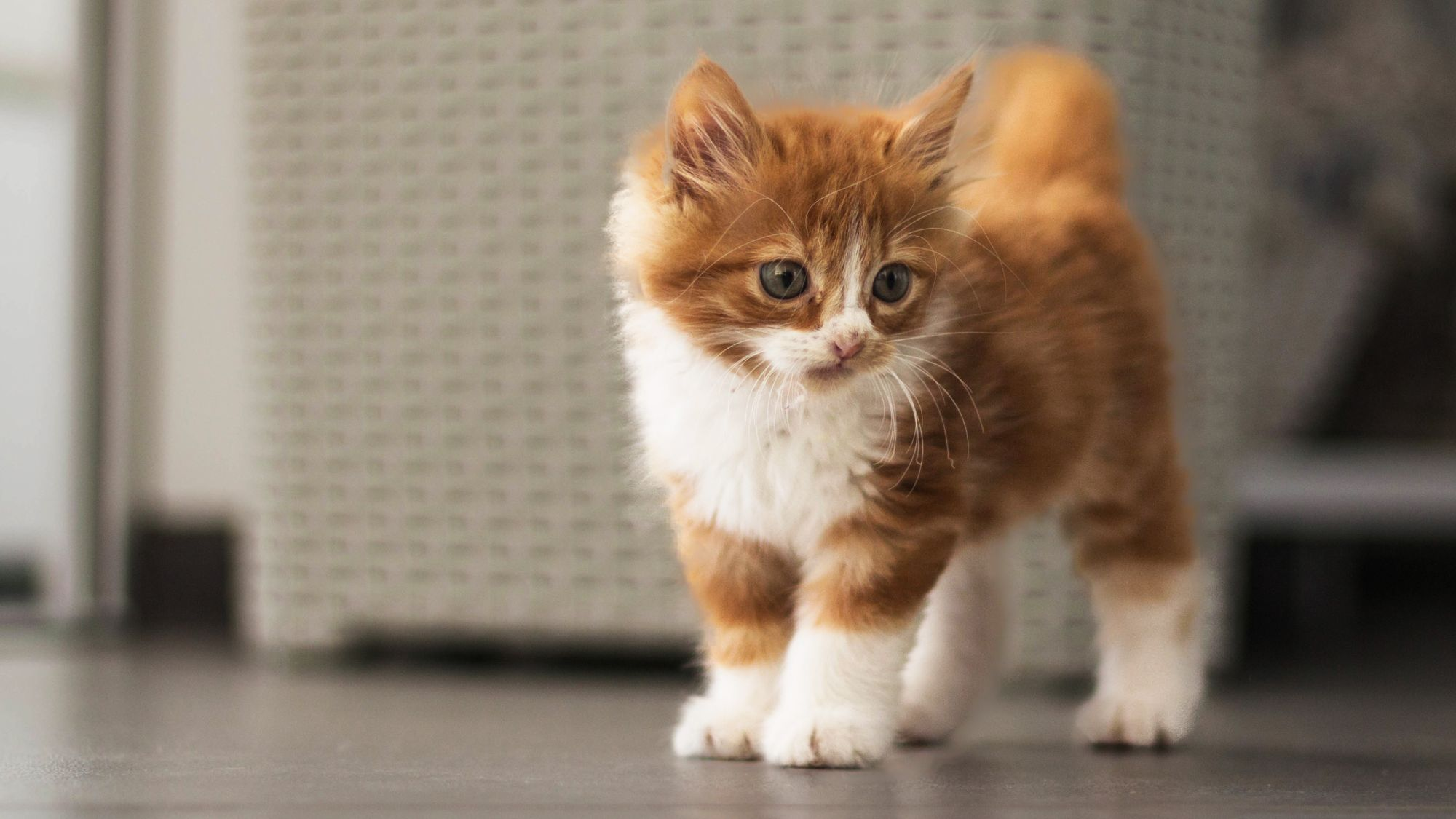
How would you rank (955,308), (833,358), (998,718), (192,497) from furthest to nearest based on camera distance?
(192,497), (998,718), (955,308), (833,358)

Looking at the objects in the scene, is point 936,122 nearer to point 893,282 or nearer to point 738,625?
point 893,282

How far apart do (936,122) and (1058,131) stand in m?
0.27

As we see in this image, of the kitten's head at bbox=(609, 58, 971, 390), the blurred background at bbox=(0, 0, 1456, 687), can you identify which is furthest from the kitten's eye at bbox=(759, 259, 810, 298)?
the blurred background at bbox=(0, 0, 1456, 687)

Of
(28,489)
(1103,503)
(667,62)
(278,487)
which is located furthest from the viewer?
(28,489)

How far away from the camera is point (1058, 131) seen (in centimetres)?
121

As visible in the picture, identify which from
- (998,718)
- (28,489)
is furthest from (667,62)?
(28,489)

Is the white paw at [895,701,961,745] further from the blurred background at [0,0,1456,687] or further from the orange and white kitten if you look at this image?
the blurred background at [0,0,1456,687]

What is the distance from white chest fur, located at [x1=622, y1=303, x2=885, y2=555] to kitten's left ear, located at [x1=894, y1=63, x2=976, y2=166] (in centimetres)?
17

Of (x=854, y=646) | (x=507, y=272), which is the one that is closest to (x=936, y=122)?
(x=854, y=646)

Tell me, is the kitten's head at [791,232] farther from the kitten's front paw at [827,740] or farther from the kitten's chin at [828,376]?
the kitten's front paw at [827,740]

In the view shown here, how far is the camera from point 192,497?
218 centimetres

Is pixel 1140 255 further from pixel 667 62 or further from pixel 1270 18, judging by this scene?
pixel 1270 18

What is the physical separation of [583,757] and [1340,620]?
166 cm

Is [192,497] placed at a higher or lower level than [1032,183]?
lower
